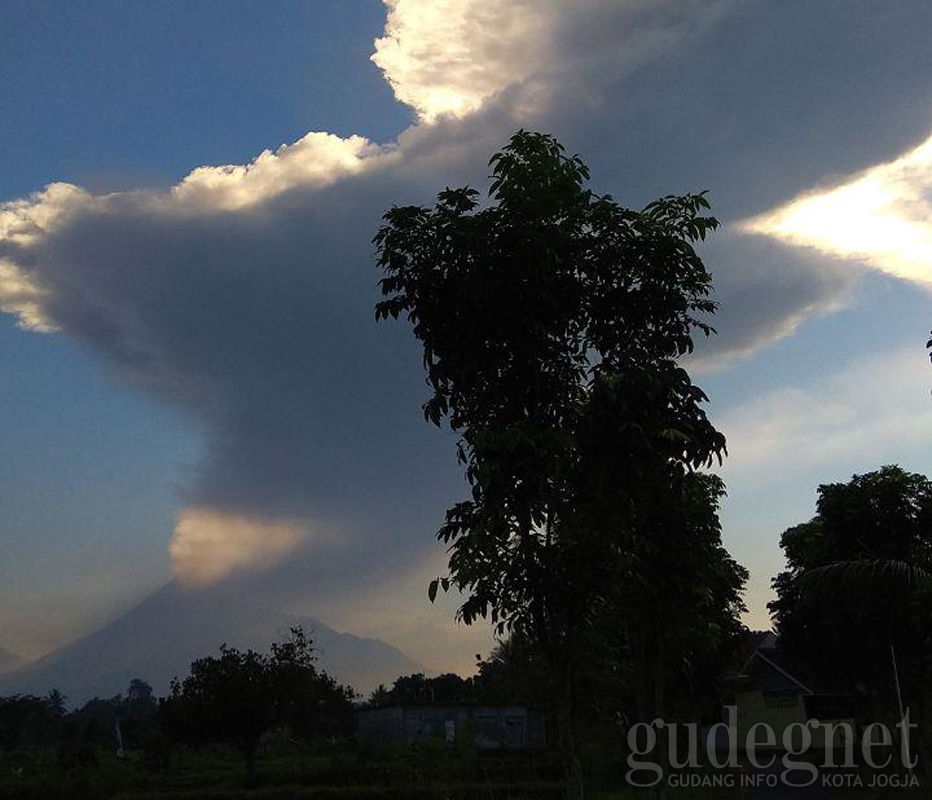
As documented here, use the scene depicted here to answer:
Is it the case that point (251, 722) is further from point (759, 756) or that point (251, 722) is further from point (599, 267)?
point (599, 267)

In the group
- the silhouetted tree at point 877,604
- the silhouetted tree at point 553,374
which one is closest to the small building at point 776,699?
the silhouetted tree at point 877,604

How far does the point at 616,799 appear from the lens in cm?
2983

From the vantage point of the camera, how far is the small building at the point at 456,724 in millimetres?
70000

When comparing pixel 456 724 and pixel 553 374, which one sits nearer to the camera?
pixel 553 374

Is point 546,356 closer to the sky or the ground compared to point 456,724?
closer to the sky

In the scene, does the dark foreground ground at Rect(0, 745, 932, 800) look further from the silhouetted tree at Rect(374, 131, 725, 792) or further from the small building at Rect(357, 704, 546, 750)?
the small building at Rect(357, 704, 546, 750)

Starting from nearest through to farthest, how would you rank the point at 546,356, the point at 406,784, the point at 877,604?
the point at 546,356, the point at 877,604, the point at 406,784

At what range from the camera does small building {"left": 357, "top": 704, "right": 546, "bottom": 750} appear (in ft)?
230

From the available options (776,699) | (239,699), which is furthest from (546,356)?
(776,699)

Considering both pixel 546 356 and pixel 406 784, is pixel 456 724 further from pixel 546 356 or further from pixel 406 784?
pixel 546 356

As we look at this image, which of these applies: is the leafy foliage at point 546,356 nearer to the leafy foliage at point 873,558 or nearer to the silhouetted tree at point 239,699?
the leafy foliage at point 873,558

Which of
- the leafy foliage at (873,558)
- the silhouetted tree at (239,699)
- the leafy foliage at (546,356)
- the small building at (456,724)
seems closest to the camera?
the leafy foliage at (546,356)

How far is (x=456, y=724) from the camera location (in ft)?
228

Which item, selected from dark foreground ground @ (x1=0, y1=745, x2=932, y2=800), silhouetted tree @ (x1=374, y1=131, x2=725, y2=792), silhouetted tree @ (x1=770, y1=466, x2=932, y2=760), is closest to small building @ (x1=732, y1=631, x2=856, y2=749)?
dark foreground ground @ (x1=0, y1=745, x2=932, y2=800)
